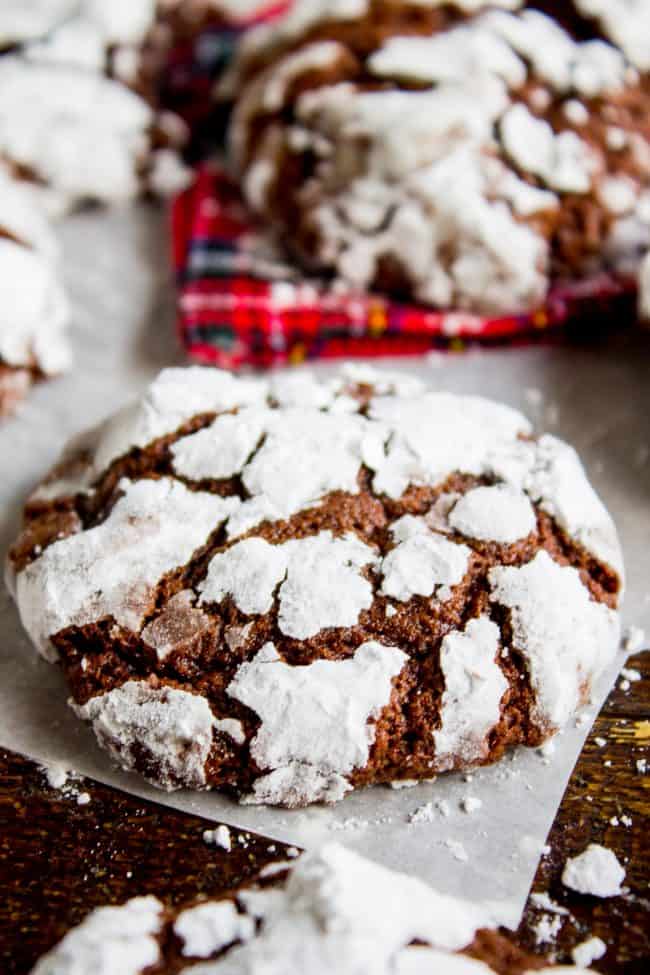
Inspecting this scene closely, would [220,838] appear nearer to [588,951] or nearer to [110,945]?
[110,945]

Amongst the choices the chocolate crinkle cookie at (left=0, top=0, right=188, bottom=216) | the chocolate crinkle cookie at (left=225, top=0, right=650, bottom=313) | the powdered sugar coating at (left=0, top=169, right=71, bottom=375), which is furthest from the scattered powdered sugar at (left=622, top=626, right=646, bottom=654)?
the chocolate crinkle cookie at (left=0, top=0, right=188, bottom=216)

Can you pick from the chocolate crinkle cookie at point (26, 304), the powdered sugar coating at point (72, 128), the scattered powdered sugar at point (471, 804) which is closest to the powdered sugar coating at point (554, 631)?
the scattered powdered sugar at point (471, 804)

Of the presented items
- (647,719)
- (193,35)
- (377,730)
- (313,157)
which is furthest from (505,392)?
(193,35)

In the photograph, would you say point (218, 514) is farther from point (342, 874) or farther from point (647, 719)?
point (647, 719)

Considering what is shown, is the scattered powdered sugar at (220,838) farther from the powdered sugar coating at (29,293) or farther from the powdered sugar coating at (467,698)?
the powdered sugar coating at (29,293)

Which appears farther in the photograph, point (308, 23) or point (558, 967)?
point (308, 23)

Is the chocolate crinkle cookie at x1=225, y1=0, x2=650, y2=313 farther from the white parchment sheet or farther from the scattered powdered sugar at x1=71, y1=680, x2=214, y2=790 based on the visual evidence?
the scattered powdered sugar at x1=71, y1=680, x2=214, y2=790
